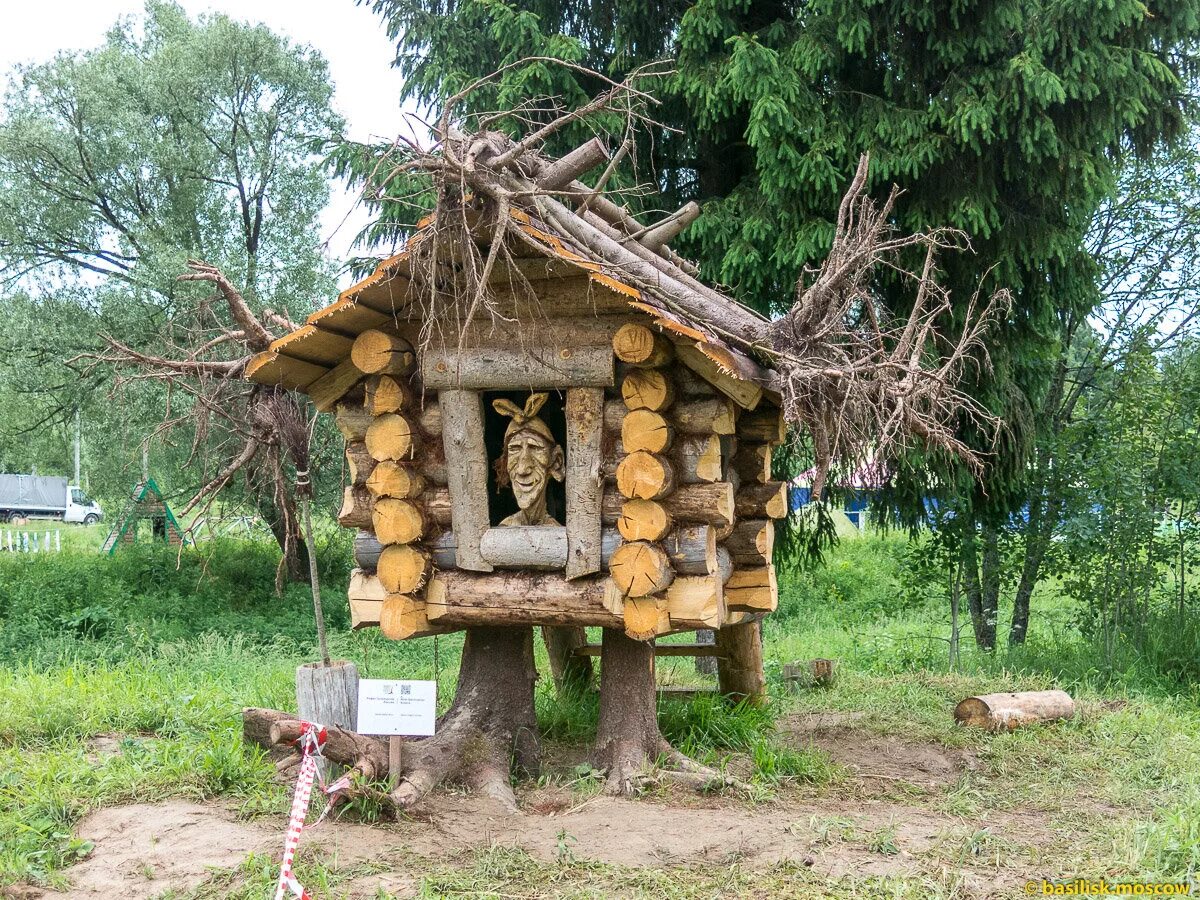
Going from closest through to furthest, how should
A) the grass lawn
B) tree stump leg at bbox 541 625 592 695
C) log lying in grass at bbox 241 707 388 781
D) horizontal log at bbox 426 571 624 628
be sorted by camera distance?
1. the grass lawn
2. log lying in grass at bbox 241 707 388 781
3. horizontal log at bbox 426 571 624 628
4. tree stump leg at bbox 541 625 592 695

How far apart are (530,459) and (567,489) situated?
0.32 metres

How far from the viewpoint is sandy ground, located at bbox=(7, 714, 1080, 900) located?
4.84 metres

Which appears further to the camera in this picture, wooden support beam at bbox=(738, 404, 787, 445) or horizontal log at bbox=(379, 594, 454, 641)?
wooden support beam at bbox=(738, 404, 787, 445)

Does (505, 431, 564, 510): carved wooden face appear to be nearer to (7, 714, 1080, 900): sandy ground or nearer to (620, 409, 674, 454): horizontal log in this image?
(620, 409, 674, 454): horizontal log

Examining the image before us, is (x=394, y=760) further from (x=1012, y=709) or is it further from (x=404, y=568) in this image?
(x=1012, y=709)

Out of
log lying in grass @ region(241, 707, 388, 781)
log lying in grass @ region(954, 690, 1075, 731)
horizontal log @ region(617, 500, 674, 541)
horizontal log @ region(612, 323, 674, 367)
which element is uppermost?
horizontal log @ region(612, 323, 674, 367)

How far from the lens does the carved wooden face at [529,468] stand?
613 cm

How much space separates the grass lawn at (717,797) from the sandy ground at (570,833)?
0.7 inches

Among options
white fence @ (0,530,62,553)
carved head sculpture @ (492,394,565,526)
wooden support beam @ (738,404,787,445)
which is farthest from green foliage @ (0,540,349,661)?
wooden support beam @ (738,404,787,445)

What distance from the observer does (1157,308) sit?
40.8ft

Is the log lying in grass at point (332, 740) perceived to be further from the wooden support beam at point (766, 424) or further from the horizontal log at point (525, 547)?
the wooden support beam at point (766, 424)

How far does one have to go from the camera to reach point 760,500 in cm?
673

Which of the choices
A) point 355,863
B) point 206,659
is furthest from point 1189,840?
point 206,659

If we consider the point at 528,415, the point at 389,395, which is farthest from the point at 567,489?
the point at 389,395
